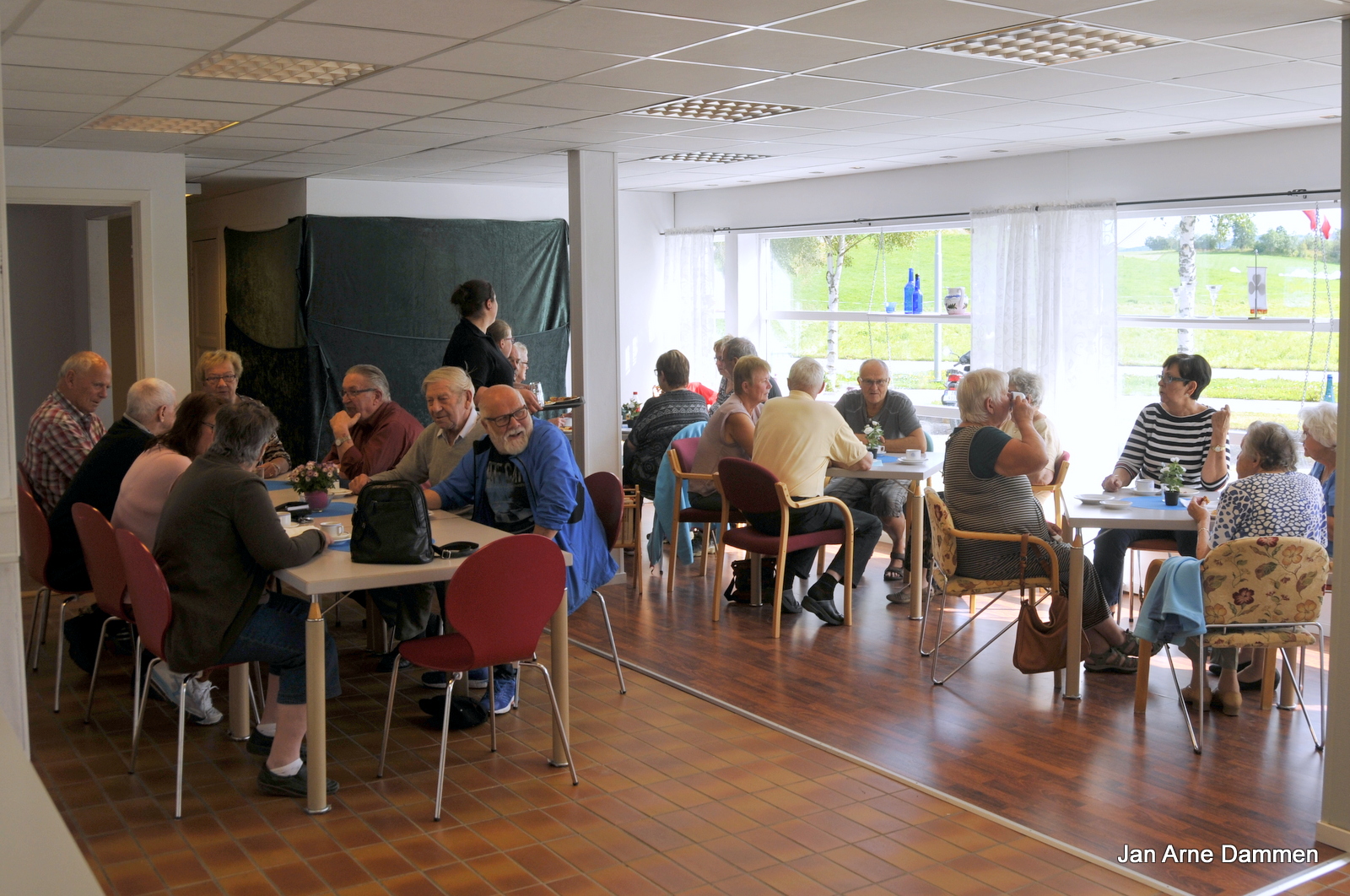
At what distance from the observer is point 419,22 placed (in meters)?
3.86

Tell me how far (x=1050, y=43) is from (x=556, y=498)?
2.47 m

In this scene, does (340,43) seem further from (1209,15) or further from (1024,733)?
(1024,733)

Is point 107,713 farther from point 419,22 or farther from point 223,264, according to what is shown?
point 223,264

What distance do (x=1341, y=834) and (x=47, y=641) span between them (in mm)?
5439

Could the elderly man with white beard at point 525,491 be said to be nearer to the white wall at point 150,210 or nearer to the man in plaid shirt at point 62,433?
the man in plaid shirt at point 62,433

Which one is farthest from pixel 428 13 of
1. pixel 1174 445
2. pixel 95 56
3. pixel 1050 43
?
pixel 1174 445

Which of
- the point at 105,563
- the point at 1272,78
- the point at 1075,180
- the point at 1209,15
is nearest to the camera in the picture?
the point at 1209,15

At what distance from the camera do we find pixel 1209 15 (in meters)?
3.81

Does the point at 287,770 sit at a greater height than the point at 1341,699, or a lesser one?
lesser

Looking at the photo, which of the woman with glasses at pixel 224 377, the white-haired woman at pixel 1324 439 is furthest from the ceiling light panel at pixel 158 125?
the white-haired woman at pixel 1324 439

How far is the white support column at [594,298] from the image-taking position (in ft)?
23.7

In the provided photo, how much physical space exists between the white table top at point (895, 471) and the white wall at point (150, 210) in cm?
427

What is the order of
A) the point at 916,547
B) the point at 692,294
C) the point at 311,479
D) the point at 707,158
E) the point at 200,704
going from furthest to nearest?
the point at 692,294, the point at 707,158, the point at 916,547, the point at 311,479, the point at 200,704

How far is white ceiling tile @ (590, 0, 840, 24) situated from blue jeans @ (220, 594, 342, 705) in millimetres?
2151
